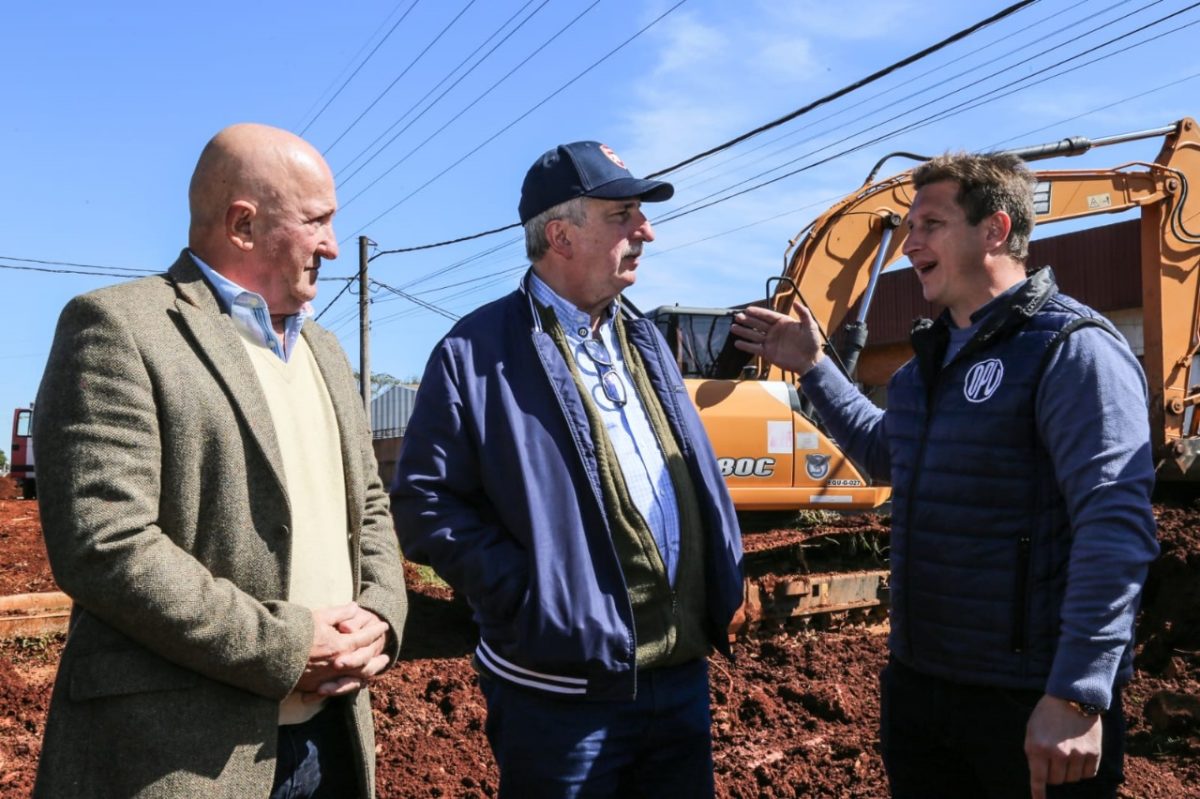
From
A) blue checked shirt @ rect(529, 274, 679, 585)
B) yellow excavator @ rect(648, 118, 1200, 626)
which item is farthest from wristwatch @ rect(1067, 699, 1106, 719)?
yellow excavator @ rect(648, 118, 1200, 626)

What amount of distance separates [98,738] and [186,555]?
351 mm

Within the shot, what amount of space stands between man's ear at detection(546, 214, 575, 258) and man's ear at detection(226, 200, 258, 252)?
0.78 metres

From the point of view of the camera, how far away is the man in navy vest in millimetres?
2129

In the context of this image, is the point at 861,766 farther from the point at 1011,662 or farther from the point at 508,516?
the point at 508,516

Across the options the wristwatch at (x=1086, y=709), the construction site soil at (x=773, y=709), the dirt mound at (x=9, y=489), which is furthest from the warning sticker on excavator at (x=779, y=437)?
the dirt mound at (x=9, y=489)

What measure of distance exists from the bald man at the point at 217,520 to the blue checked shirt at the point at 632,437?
0.60m

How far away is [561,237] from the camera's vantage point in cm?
266

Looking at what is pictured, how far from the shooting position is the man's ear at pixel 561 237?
264 centimetres

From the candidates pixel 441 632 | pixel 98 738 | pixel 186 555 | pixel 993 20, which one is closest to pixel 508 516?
pixel 186 555

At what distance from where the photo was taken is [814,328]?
3.12m

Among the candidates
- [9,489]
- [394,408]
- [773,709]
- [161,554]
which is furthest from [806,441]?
[394,408]

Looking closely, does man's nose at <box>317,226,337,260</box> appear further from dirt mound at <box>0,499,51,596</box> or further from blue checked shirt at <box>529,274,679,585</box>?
dirt mound at <box>0,499,51,596</box>

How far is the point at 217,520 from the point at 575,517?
2.53ft

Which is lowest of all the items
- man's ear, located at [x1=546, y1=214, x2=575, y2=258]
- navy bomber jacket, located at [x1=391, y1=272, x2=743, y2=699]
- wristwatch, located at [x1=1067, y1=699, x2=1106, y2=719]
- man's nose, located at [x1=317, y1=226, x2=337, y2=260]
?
wristwatch, located at [x1=1067, y1=699, x2=1106, y2=719]
